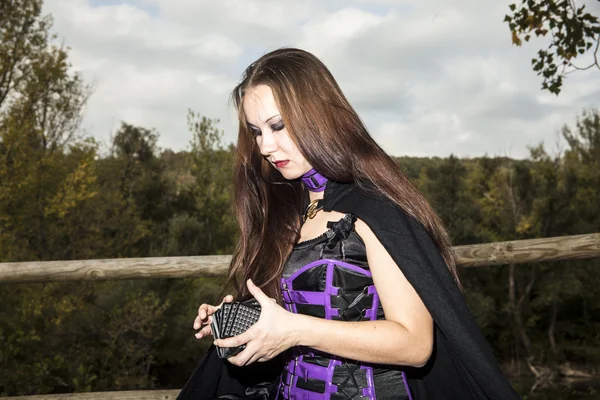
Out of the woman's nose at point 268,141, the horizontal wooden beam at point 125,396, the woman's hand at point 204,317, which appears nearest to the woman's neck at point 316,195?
the woman's nose at point 268,141

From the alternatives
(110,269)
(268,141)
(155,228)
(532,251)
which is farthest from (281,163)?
(155,228)

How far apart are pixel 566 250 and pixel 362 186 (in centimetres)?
195

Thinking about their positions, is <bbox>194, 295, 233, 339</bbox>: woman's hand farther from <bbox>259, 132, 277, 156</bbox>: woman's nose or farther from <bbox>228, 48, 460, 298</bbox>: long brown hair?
<bbox>259, 132, 277, 156</bbox>: woman's nose

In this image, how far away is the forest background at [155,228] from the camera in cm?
1359

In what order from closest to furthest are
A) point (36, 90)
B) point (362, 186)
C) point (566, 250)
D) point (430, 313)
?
point (430, 313) → point (362, 186) → point (566, 250) → point (36, 90)

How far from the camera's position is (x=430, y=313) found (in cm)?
153

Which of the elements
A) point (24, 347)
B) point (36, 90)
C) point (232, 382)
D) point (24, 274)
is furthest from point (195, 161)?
point (232, 382)

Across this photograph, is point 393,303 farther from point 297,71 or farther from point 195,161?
point 195,161

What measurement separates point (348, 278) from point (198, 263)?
5.64 ft

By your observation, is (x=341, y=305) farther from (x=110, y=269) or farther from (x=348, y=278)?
(x=110, y=269)

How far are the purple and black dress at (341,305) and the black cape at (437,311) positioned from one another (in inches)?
2.6

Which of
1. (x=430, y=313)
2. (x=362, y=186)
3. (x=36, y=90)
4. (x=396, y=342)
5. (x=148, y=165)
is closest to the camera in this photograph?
(x=396, y=342)

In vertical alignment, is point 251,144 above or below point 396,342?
above

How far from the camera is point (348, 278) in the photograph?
167cm
